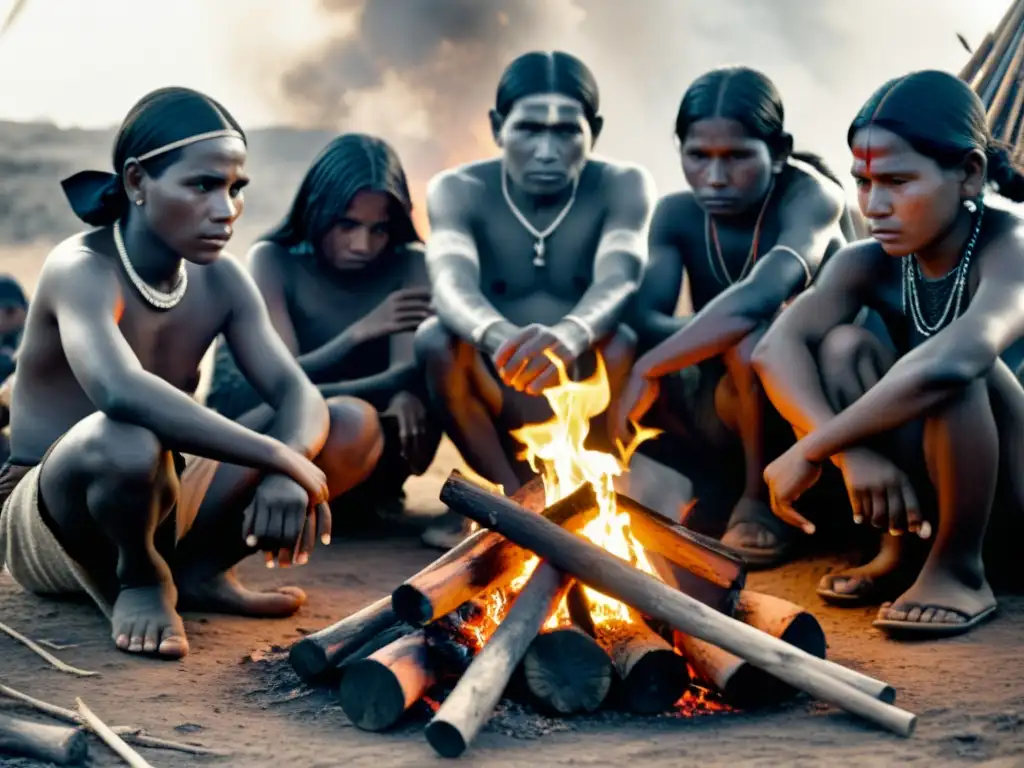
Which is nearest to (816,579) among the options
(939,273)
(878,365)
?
(878,365)

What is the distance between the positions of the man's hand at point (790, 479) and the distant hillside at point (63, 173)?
310 inches

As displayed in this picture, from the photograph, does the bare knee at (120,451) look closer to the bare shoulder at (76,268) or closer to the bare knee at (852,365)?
the bare shoulder at (76,268)

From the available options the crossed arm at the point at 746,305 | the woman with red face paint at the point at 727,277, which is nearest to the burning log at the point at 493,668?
the woman with red face paint at the point at 727,277

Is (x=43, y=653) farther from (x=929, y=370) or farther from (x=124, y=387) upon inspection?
(x=929, y=370)

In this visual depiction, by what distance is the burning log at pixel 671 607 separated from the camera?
293 centimetres

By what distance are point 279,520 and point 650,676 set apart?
3.81 feet

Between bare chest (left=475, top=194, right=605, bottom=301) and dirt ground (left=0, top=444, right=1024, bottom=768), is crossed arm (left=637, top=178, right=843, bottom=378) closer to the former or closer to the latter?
bare chest (left=475, top=194, right=605, bottom=301)

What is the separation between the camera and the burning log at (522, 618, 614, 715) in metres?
3.07

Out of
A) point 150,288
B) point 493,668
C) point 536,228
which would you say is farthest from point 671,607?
point 536,228

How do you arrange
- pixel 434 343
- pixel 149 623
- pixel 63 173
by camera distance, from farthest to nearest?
pixel 63 173 → pixel 434 343 → pixel 149 623

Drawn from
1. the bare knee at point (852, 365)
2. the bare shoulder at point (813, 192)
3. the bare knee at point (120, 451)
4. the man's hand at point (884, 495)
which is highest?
the bare shoulder at point (813, 192)

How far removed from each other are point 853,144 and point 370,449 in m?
2.05

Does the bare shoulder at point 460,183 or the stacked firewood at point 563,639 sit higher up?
the bare shoulder at point 460,183

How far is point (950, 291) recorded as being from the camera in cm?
390
